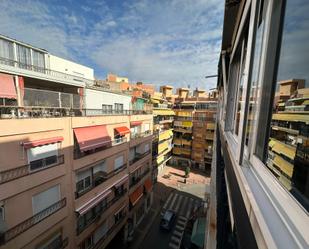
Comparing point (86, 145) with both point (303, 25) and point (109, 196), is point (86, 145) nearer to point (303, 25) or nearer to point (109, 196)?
point (109, 196)

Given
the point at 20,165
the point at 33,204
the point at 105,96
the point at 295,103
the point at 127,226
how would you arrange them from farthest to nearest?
1. the point at 127,226
2. the point at 105,96
3. the point at 33,204
4. the point at 20,165
5. the point at 295,103

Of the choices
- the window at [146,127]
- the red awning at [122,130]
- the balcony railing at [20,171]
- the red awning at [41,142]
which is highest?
the red awning at [41,142]

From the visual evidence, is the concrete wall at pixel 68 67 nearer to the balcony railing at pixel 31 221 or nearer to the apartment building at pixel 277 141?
the balcony railing at pixel 31 221

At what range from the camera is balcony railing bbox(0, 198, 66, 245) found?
5.82 m

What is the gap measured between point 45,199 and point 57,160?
1587mm

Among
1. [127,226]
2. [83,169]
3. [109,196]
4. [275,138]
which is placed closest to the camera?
[275,138]

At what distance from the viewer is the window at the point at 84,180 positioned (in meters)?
8.45

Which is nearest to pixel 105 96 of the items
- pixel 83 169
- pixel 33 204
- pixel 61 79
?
pixel 61 79

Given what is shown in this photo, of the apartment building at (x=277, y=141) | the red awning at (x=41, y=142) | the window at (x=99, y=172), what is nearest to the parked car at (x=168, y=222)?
the window at (x=99, y=172)

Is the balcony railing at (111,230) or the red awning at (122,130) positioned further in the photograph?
the red awning at (122,130)

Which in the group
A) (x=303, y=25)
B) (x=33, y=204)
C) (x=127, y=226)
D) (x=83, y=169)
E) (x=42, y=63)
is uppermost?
(x=42, y=63)

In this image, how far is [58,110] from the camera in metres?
7.61

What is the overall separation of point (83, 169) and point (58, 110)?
3.13 metres

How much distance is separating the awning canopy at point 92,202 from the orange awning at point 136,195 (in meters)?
3.32
